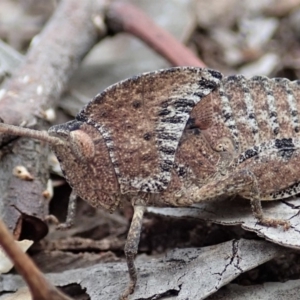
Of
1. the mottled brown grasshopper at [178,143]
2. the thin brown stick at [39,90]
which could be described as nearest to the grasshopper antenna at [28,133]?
the mottled brown grasshopper at [178,143]

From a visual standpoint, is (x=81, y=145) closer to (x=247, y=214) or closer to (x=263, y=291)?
(x=247, y=214)

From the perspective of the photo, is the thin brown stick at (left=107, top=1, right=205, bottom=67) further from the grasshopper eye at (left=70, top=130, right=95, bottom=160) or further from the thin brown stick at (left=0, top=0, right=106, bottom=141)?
the grasshopper eye at (left=70, top=130, right=95, bottom=160)

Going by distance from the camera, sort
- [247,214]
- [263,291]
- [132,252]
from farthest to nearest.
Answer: [247,214], [132,252], [263,291]

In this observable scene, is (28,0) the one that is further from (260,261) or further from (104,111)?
(260,261)

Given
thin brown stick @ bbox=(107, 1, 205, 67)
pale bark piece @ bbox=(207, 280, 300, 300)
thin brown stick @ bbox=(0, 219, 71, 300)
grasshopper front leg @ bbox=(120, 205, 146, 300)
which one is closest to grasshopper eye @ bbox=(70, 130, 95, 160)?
grasshopper front leg @ bbox=(120, 205, 146, 300)

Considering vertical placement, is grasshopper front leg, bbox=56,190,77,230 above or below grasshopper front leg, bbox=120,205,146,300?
above

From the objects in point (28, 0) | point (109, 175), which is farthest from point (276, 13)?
point (109, 175)

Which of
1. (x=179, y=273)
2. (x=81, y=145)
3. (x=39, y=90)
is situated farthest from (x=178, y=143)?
(x=39, y=90)
